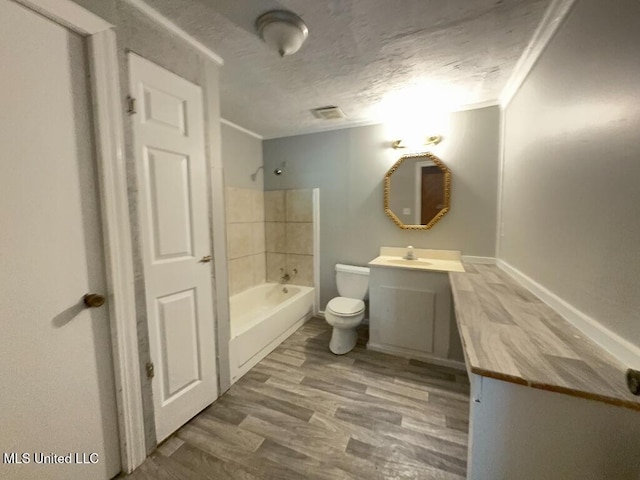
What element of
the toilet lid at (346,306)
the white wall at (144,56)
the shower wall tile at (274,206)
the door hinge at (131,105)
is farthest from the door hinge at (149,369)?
the shower wall tile at (274,206)

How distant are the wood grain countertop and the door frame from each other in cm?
144

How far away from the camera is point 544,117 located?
1305mm

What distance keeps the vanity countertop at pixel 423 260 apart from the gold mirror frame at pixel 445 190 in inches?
9.8

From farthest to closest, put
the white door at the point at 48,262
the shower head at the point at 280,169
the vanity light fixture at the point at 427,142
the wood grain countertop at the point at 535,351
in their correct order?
1. the shower head at the point at 280,169
2. the vanity light fixture at the point at 427,142
3. the white door at the point at 48,262
4. the wood grain countertop at the point at 535,351

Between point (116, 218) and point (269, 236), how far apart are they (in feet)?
6.79

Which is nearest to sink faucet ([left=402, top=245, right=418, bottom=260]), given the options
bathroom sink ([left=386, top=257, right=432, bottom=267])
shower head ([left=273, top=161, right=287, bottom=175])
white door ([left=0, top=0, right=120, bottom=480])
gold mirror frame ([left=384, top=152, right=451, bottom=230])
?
bathroom sink ([left=386, top=257, right=432, bottom=267])

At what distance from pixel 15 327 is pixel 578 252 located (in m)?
2.15

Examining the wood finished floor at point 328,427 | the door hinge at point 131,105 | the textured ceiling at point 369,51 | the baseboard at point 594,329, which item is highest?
the textured ceiling at point 369,51

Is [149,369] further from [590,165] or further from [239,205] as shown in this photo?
[590,165]

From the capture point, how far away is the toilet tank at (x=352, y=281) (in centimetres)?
253

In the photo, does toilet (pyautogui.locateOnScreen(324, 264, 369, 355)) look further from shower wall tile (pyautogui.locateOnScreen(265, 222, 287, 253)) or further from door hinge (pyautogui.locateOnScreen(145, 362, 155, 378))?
door hinge (pyautogui.locateOnScreen(145, 362, 155, 378))

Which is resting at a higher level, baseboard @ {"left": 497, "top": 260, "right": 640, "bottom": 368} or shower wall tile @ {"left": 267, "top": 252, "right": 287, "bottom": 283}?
baseboard @ {"left": 497, "top": 260, "right": 640, "bottom": 368}

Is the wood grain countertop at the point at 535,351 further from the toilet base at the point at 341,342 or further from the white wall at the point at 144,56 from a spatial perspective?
the white wall at the point at 144,56

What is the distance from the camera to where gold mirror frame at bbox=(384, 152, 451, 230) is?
7.55 feet
